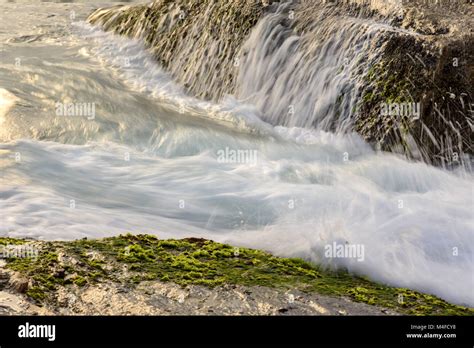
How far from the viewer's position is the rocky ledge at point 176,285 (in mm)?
5344

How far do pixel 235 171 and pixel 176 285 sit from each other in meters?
3.99

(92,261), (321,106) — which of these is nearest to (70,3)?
(321,106)

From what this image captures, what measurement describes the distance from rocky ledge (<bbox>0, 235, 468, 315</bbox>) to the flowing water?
43 cm

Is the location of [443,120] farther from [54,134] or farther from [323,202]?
[54,134]

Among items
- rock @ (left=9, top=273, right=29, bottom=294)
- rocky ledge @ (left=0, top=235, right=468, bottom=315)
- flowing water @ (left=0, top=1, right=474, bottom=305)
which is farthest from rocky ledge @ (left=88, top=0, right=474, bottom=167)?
rock @ (left=9, top=273, right=29, bottom=294)

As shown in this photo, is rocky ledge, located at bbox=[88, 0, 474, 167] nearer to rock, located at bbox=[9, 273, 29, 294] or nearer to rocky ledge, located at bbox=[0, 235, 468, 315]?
rocky ledge, located at bbox=[0, 235, 468, 315]

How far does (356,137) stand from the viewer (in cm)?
1038

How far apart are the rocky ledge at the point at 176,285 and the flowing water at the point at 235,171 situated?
432mm

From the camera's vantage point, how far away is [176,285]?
18.6ft

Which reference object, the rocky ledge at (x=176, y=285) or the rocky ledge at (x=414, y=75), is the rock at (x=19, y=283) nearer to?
the rocky ledge at (x=176, y=285)

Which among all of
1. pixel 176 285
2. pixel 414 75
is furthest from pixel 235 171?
pixel 176 285

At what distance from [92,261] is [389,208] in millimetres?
3279

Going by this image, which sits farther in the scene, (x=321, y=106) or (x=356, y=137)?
(x=321, y=106)

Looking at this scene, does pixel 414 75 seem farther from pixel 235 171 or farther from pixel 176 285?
pixel 176 285
